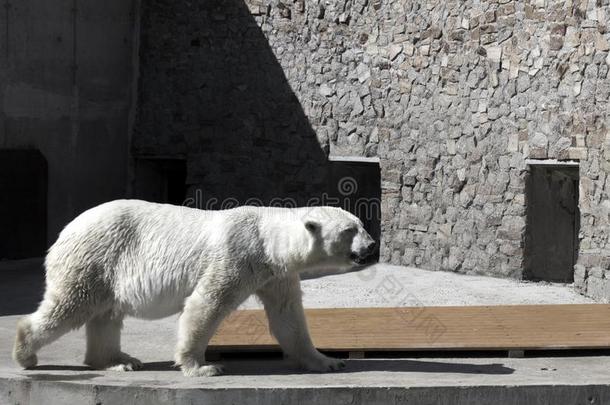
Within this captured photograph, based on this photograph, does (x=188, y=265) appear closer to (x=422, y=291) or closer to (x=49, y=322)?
(x=49, y=322)

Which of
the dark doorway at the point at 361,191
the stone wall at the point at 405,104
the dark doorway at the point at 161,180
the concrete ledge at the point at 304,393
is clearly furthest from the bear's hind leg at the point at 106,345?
the dark doorway at the point at 161,180

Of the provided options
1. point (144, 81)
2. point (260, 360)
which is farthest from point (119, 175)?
point (260, 360)

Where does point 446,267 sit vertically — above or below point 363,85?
below

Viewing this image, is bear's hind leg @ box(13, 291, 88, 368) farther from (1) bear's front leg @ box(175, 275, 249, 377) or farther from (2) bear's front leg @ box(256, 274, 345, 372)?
(2) bear's front leg @ box(256, 274, 345, 372)

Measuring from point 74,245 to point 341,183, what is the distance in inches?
275

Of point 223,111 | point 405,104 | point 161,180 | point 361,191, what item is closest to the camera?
point 405,104

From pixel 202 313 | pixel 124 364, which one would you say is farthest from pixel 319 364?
pixel 124 364

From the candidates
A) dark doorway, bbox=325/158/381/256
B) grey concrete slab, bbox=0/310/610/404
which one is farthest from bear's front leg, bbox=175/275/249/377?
dark doorway, bbox=325/158/381/256

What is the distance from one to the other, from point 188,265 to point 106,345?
74 centimetres

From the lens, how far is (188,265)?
659cm

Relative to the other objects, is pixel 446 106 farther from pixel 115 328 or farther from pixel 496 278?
pixel 115 328

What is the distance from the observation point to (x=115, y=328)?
6875 millimetres

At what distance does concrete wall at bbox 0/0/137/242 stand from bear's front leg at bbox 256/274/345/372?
22.3 ft

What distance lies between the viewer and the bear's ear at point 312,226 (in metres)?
6.42
